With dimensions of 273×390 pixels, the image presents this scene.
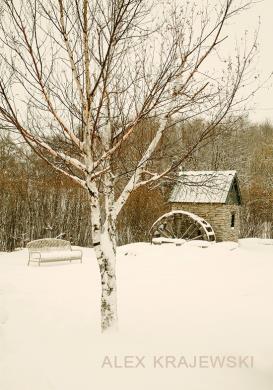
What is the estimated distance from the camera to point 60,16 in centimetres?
480

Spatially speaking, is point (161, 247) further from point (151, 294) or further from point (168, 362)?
point (168, 362)

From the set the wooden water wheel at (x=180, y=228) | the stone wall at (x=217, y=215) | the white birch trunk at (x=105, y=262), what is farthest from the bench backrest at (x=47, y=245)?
the white birch trunk at (x=105, y=262)

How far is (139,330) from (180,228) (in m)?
14.5

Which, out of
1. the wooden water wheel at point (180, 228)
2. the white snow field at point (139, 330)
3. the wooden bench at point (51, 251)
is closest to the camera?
the white snow field at point (139, 330)

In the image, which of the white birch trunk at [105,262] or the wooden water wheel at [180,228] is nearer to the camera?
the white birch trunk at [105,262]

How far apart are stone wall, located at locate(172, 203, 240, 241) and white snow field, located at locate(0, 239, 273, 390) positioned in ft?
22.2

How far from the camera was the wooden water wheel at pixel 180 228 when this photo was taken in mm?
18141

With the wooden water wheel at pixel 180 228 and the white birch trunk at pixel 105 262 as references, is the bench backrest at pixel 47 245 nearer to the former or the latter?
the wooden water wheel at pixel 180 228

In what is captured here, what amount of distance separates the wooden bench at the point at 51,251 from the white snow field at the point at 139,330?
2.58 ft

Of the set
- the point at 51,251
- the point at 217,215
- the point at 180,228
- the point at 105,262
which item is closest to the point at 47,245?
the point at 51,251

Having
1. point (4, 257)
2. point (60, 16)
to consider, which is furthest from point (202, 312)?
point (4, 257)

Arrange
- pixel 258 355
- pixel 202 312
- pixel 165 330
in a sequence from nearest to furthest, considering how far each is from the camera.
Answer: pixel 258 355, pixel 165 330, pixel 202 312

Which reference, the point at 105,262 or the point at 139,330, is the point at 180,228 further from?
the point at 105,262

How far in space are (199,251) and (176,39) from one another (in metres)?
11.9
